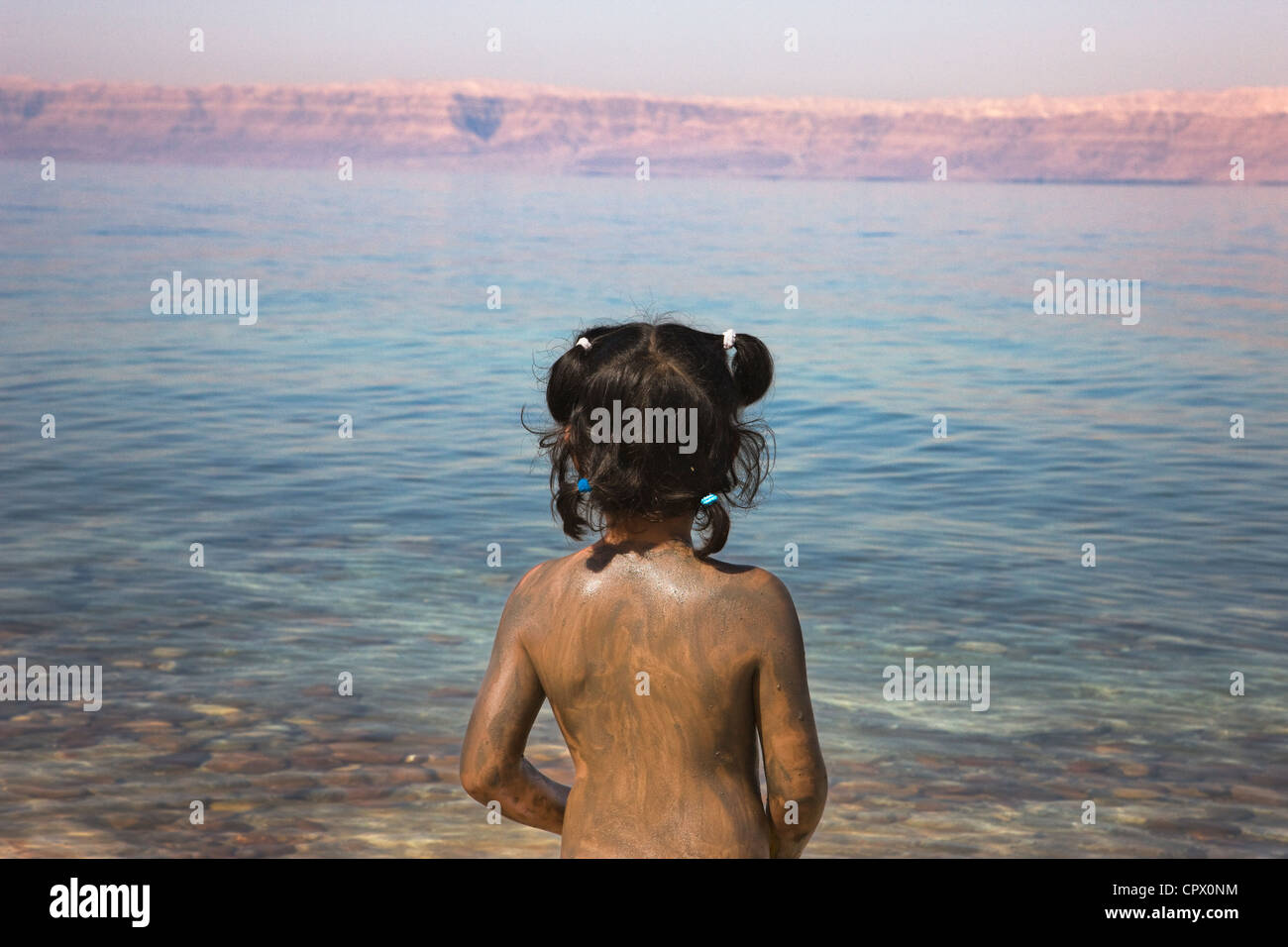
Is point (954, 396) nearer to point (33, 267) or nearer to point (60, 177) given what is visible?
point (33, 267)

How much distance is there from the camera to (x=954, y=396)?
15.2m

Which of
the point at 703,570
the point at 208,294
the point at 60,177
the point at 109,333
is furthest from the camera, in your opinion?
the point at 60,177

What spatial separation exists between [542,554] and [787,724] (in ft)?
22.4

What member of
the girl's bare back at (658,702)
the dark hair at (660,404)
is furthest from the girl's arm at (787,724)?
the dark hair at (660,404)

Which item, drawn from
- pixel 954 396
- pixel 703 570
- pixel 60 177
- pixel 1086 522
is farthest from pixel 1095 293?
pixel 60 177

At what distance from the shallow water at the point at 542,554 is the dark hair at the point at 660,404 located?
276 cm

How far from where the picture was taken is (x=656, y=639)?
6.51 feet

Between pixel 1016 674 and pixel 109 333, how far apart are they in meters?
14.7

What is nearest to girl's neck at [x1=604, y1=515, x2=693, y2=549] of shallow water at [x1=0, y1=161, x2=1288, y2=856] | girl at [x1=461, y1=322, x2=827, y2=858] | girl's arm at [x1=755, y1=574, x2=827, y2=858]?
girl at [x1=461, y1=322, x2=827, y2=858]

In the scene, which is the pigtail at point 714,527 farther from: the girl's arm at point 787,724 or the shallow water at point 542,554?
the shallow water at point 542,554

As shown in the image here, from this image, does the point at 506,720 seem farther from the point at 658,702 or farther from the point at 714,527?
the point at 714,527

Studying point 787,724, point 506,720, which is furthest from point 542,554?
point 787,724

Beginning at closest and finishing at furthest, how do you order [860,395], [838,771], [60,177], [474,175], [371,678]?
1. [838,771]
2. [371,678]
3. [860,395]
4. [60,177]
5. [474,175]

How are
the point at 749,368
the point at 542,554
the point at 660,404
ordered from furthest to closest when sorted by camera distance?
the point at 542,554
the point at 749,368
the point at 660,404
